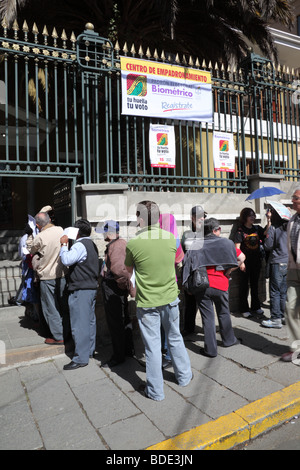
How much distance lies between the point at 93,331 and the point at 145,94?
12.2ft

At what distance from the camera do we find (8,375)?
3.85 metres

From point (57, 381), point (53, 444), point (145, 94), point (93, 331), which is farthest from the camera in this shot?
point (145, 94)

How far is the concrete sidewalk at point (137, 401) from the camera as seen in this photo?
2.65m

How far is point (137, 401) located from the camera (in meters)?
3.18

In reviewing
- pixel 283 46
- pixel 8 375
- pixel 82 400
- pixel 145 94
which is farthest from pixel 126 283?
pixel 283 46

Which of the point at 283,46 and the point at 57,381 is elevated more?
the point at 283,46

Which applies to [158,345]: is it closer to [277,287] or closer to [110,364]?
[110,364]

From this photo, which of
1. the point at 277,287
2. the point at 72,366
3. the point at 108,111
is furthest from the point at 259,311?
the point at 108,111

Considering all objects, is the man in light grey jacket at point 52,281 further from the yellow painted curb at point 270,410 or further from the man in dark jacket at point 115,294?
the yellow painted curb at point 270,410

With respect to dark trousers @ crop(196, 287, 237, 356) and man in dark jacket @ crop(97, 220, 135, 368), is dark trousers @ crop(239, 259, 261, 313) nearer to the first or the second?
dark trousers @ crop(196, 287, 237, 356)

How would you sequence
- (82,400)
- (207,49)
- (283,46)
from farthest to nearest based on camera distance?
(283,46)
(207,49)
(82,400)

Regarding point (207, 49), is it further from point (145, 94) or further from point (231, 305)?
point (231, 305)

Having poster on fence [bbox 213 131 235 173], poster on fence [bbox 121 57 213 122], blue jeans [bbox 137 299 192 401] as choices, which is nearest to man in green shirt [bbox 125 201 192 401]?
blue jeans [bbox 137 299 192 401]

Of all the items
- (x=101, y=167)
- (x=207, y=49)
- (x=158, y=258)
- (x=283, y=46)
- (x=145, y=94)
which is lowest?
(x=158, y=258)
